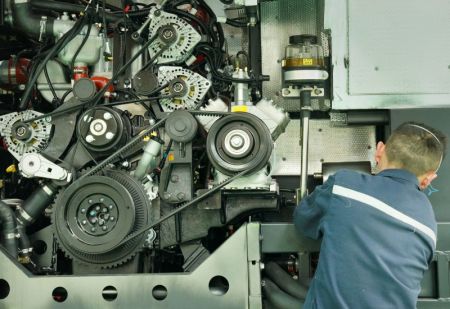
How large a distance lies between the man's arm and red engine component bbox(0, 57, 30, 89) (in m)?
1.77

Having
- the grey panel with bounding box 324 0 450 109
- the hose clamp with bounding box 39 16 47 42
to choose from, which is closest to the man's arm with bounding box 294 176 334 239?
the grey panel with bounding box 324 0 450 109

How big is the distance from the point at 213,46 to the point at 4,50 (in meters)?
1.27

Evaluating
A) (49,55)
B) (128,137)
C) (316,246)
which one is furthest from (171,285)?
(49,55)

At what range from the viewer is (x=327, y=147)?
142 inches

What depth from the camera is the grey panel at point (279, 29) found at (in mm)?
3635

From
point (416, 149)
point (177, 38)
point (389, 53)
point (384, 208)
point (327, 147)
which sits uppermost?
point (177, 38)

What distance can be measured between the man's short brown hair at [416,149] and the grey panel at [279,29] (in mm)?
1127

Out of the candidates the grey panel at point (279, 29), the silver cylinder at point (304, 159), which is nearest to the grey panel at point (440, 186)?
the silver cylinder at point (304, 159)

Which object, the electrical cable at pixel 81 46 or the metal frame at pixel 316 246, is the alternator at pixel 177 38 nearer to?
the electrical cable at pixel 81 46

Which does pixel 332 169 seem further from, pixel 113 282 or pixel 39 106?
pixel 39 106

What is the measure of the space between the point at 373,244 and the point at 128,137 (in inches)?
54.0

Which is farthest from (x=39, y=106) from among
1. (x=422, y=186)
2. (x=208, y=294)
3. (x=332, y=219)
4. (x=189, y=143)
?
(x=422, y=186)

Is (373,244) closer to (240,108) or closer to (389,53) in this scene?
(240,108)

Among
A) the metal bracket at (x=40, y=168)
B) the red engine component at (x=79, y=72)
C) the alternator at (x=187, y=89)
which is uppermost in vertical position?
the red engine component at (x=79, y=72)
